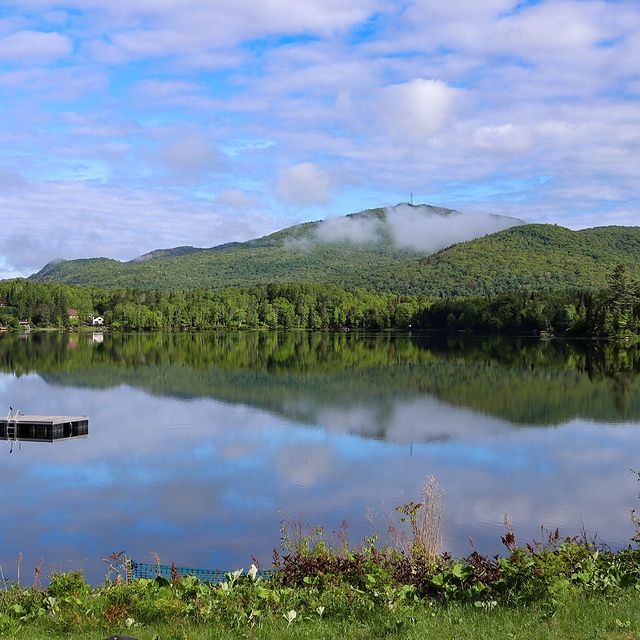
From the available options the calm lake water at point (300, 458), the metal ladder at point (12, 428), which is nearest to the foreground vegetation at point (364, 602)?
the calm lake water at point (300, 458)

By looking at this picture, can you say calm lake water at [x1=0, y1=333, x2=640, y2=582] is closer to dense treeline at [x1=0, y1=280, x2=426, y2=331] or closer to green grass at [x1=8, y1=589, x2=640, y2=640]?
green grass at [x1=8, y1=589, x2=640, y2=640]

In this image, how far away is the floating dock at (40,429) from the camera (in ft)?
111

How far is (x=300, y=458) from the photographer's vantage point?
28000 mm

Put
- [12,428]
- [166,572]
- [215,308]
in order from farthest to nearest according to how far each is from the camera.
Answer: [215,308] → [12,428] → [166,572]

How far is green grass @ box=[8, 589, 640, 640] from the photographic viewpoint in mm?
7879

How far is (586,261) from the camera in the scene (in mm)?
191250

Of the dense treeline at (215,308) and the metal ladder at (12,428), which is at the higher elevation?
the dense treeline at (215,308)

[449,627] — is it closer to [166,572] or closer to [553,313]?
[166,572]

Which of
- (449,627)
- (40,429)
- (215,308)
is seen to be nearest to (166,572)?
(449,627)

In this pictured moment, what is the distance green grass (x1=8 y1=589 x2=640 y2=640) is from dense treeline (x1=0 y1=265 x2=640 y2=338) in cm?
11509

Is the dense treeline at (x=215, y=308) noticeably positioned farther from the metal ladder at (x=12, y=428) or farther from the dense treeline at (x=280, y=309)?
the metal ladder at (x=12, y=428)

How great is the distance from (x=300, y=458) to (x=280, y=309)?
134423 mm

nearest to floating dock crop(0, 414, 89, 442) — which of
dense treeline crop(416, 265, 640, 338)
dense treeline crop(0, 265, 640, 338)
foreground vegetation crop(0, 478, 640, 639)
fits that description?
foreground vegetation crop(0, 478, 640, 639)

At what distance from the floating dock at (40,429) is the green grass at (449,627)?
26.7 m
